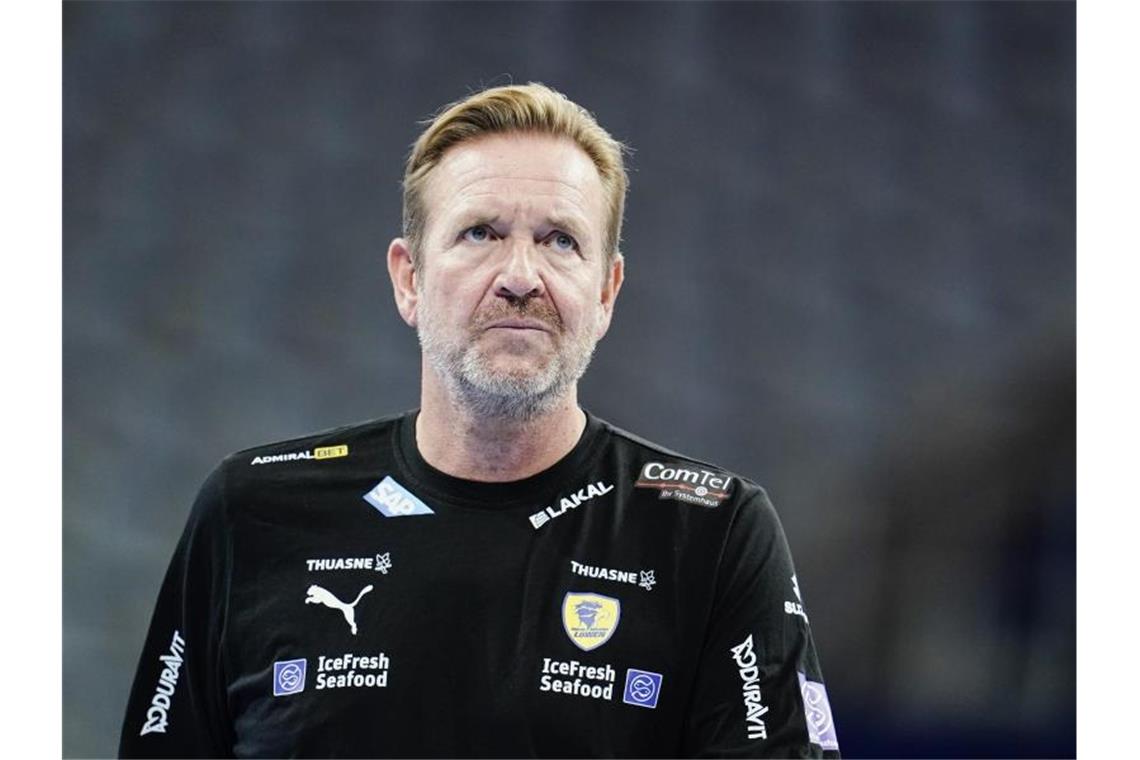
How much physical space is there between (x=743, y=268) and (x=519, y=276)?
97 centimetres

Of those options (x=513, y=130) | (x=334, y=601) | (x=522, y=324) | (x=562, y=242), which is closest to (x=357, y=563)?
(x=334, y=601)

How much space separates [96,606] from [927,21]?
198 centimetres

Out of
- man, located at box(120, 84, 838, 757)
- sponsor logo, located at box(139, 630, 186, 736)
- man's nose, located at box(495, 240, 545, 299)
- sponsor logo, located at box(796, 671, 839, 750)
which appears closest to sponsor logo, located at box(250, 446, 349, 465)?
man, located at box(120, 84, 838, 757)

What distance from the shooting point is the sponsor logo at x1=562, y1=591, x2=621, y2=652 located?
153 cm

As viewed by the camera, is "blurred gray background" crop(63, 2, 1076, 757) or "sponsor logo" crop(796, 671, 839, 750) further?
"blurred gray background" crop(63, 2, 1076, 757)

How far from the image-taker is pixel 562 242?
1.62m

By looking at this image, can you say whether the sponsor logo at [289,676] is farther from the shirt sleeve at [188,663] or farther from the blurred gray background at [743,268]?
the blurred gray background at [743,268]

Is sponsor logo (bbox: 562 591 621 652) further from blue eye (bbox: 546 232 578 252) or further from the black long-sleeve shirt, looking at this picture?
blue eye (bbox: 546 232 578 252)

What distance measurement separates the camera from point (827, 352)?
2412 mm

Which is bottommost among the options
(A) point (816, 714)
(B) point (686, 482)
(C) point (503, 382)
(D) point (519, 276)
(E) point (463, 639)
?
(A) point (816, 714)

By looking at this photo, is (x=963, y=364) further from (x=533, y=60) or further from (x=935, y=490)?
→ (x=533, y=60)

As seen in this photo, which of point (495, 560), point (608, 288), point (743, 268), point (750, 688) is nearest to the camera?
point (750, 688)

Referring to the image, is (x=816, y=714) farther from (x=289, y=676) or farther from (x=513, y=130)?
(x=513, y=130)

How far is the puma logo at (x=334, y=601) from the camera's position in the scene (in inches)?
62.4
